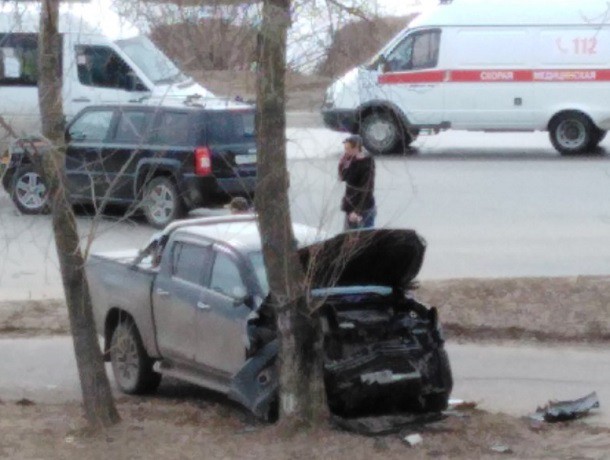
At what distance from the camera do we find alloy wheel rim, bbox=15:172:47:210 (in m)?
21.0

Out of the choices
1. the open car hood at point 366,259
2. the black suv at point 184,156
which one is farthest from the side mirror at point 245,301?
the black suv at point 184,156

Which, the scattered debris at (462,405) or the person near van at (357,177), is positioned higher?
the person near van at (357,177)

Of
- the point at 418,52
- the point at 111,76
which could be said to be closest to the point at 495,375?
the point at 111,76

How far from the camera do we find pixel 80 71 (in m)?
21.4

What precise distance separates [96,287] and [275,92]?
4.00 m

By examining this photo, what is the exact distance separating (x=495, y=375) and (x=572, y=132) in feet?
49.3

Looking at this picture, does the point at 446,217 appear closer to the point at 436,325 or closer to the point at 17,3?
the point at 436,325

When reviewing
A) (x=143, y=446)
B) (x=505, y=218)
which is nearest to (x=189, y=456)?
(x=143, y=446)

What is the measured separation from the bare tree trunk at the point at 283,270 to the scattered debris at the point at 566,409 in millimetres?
1842

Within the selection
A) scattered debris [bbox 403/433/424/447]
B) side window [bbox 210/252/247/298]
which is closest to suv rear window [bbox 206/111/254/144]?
side window [bbox 210/252/247/298]

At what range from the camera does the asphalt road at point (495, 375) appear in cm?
1151

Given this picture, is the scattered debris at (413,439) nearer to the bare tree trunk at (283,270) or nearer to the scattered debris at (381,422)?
the scattered debris at (381,422)

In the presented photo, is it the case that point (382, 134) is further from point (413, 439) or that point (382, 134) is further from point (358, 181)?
→ point (413, 439)

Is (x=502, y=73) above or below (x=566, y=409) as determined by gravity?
above
